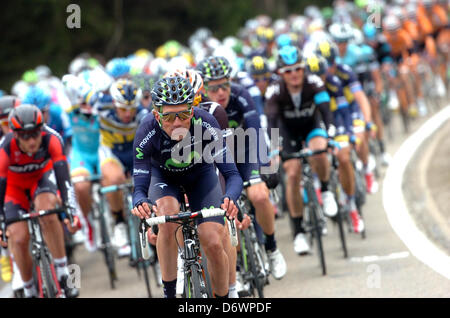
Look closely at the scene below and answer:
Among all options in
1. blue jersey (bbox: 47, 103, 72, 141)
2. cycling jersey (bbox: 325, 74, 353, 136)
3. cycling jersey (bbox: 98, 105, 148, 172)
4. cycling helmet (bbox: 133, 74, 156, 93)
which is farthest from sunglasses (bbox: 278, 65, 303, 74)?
blue jersey (bbox: 47, 103, 72, 141)

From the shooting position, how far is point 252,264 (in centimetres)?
870

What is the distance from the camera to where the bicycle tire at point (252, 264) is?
8719 millimetres

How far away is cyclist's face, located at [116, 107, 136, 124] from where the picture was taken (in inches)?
424

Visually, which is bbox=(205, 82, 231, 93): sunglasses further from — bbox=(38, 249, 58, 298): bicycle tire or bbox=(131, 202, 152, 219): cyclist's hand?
bbox=(131, 202, 152, 219): cyclist's hand

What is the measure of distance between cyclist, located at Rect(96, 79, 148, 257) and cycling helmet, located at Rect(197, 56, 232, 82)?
1.79 meters

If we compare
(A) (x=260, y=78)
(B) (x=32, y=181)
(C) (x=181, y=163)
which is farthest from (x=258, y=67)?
(C) (x=181, y=163)

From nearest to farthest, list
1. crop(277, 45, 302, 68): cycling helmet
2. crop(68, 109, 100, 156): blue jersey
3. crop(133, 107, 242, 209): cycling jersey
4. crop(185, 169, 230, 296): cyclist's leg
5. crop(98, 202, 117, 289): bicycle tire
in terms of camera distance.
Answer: crop(185, 169, 230, 296): cyclist's leg
crop(133, 107, 242, 209): cycling jersey
crop(277, 45, 302, 68): cycling helmet
crop(98, 202, 117, 289): bicycle tire
crop(68, 109, 100, 156): blue jersey

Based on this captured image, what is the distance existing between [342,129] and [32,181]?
365 centimetres

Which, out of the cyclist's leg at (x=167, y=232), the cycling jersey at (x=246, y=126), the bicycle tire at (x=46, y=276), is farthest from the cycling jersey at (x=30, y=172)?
the cyclist's leg at (x=167, y=232)

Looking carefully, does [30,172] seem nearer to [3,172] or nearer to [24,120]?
[3,172]

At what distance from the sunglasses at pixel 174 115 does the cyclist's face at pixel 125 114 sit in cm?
367

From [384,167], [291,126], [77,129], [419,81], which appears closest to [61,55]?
[419,81]

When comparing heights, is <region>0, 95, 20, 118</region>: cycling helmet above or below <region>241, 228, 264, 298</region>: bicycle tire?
above

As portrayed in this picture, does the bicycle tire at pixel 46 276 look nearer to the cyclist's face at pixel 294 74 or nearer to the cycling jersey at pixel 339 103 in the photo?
the cyclist's face at pixel 294 74
